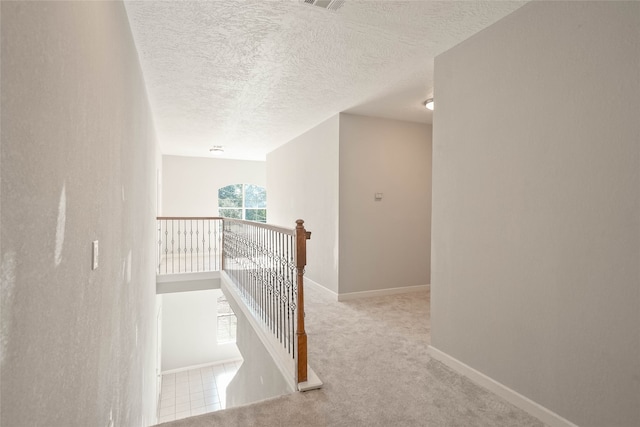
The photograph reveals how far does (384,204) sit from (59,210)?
4.09 metres

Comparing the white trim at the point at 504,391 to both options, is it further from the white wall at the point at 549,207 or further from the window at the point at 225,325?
the window at the point at 225,325

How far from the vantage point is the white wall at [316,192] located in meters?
4.66

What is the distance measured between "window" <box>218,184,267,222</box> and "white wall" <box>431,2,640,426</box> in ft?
23.0

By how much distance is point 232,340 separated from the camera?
944cm

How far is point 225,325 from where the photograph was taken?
31.3 feet

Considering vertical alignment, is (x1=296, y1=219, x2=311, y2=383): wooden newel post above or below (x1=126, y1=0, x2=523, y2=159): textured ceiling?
below

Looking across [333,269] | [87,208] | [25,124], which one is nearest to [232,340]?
[333,269]

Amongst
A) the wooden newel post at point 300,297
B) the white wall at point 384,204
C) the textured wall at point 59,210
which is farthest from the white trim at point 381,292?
the textured wall at point 59,210

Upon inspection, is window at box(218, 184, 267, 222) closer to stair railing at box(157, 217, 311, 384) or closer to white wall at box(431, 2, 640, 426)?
stair railing at box(157, 217, 311, 384)

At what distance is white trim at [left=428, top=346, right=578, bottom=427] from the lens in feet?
6.43

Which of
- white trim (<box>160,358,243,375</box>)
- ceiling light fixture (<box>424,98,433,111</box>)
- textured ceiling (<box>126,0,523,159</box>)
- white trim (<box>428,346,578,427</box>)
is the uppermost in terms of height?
textured ceiling (<box>126,0,523,159</box>)

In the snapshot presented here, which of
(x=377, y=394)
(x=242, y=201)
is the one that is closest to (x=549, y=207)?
(x=377, y=394)

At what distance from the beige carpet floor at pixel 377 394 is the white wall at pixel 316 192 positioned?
4.84ft

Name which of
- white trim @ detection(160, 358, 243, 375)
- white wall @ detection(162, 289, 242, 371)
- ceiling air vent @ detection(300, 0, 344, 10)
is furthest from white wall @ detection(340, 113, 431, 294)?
white trim @ detection(160, 358, 243, 375)
